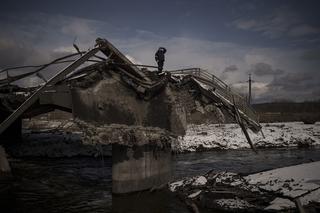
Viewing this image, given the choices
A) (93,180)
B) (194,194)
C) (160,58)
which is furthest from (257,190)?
(93,180)

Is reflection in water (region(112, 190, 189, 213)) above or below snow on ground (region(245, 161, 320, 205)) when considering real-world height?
below

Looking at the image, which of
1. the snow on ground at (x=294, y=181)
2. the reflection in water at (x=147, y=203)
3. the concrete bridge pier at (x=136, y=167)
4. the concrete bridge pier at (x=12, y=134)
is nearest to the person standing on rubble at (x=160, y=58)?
the concrete bridge pier at (x=136, y=167)

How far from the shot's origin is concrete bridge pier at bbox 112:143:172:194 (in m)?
15.6

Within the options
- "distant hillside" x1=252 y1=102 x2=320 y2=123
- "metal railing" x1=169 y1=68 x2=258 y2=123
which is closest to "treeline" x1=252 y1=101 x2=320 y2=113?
"distant hillside" x1=252 y1=102 x2=320 y2=123

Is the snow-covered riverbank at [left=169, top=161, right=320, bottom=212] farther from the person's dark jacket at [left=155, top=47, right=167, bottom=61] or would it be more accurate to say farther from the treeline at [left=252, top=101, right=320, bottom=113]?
the treeline at [left=252, top=101, right=320, bottom=113]

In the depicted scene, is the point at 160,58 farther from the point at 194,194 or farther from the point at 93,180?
the point at 93,180

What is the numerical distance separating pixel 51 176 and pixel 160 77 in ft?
34.3

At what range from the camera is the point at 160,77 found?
17.1 metres

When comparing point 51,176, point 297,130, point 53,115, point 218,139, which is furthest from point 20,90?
point 53,115

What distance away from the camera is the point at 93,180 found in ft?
63.9

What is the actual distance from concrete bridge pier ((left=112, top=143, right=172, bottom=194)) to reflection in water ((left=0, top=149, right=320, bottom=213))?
0.52 m

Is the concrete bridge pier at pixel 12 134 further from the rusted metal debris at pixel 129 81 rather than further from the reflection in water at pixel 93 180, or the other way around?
the rusted metal debris at pixel 129 81

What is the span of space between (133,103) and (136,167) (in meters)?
3.35

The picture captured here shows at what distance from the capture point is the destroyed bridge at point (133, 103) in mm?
15055
